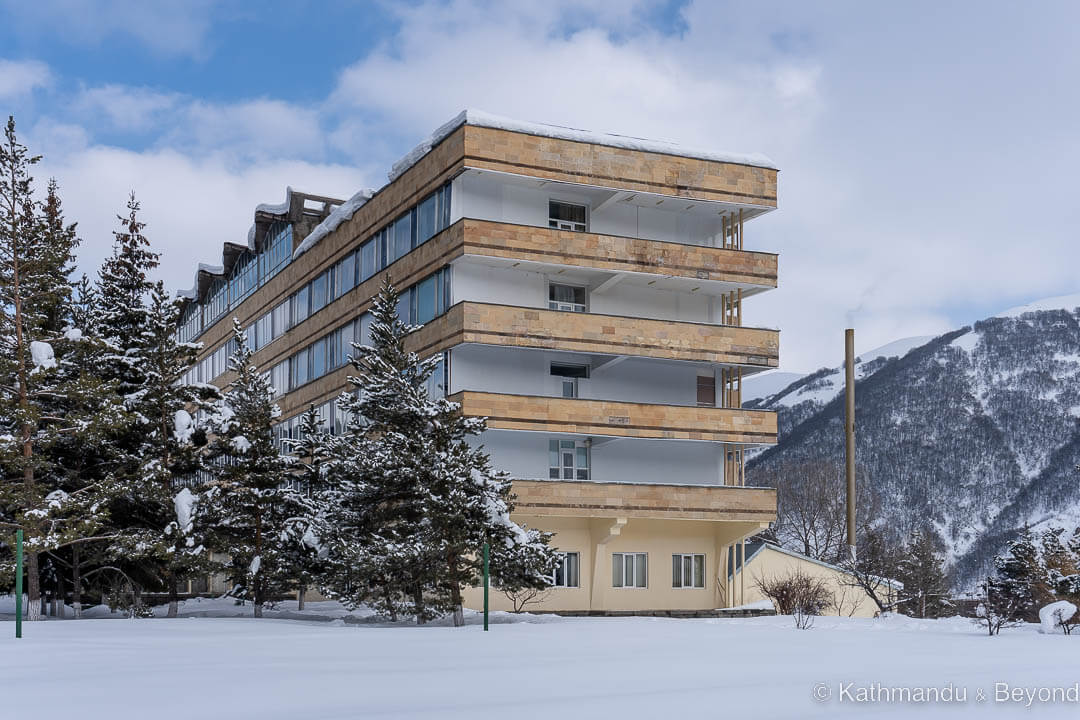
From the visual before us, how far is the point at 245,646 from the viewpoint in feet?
69.0

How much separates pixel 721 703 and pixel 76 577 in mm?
28512

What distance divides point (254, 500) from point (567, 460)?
10.5 metres

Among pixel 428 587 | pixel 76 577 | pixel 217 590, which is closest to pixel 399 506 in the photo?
pixel 428 587

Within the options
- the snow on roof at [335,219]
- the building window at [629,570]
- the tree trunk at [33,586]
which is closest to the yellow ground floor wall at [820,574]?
the building window at [629,570]

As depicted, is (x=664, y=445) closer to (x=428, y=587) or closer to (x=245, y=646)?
(x=428, y=587)

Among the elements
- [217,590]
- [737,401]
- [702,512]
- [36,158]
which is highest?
[36,158]

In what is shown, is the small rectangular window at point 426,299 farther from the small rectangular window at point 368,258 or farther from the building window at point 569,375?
the building window at point 569,375

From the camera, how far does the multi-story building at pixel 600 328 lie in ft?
127

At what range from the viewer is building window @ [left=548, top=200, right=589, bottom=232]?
135ft

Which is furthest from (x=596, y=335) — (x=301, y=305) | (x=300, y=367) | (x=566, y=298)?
(x=301, y=305)

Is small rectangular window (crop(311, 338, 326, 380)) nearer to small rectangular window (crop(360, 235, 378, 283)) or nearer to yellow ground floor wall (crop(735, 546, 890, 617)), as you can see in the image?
small rectangular window (crop(360, 235, 378, 283))

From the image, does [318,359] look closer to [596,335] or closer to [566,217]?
[566,217]

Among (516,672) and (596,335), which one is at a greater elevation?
(596,335)

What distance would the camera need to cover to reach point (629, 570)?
135ft
